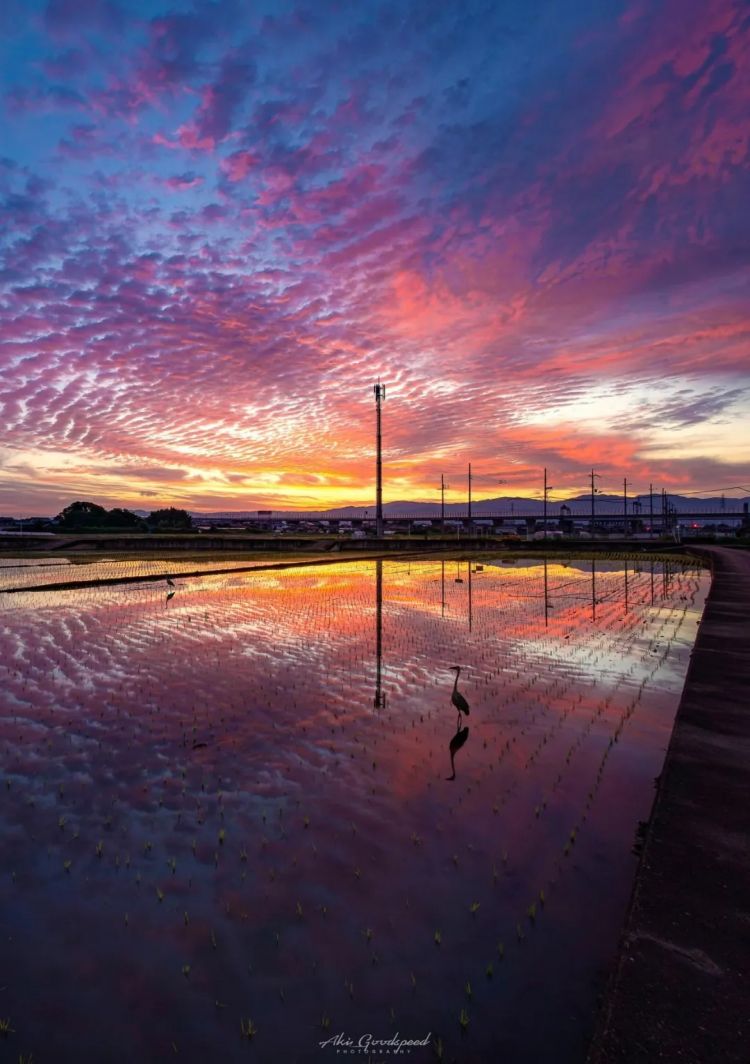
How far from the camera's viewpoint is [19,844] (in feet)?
17.3

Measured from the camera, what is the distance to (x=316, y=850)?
203 inches

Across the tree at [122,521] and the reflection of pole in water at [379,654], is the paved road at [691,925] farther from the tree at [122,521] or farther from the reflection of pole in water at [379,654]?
the tree at [122,521]

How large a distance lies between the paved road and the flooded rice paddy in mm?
591

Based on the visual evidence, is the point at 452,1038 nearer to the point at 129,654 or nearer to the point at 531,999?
the point at 531,999

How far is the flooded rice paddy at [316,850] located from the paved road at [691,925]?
1.94 feet

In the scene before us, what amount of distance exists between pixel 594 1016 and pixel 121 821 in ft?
15.0

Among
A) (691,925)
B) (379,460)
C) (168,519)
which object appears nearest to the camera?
(691,925)

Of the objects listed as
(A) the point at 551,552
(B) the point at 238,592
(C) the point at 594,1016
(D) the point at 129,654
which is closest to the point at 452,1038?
(C) the point at 594,1016

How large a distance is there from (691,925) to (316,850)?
3.10 metres

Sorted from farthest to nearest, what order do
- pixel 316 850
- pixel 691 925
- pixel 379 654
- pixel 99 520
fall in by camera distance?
pixel 99 520
pixel 379 654
pixel 316 850
pixel 691 925

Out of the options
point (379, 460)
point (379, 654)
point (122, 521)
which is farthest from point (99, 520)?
point (379, 654)

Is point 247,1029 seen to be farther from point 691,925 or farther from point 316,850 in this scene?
point 691,925

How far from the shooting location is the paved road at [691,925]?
103 inches

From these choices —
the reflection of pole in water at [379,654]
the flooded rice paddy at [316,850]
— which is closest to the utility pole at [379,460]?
the reflection of pole in water at [379,654]
